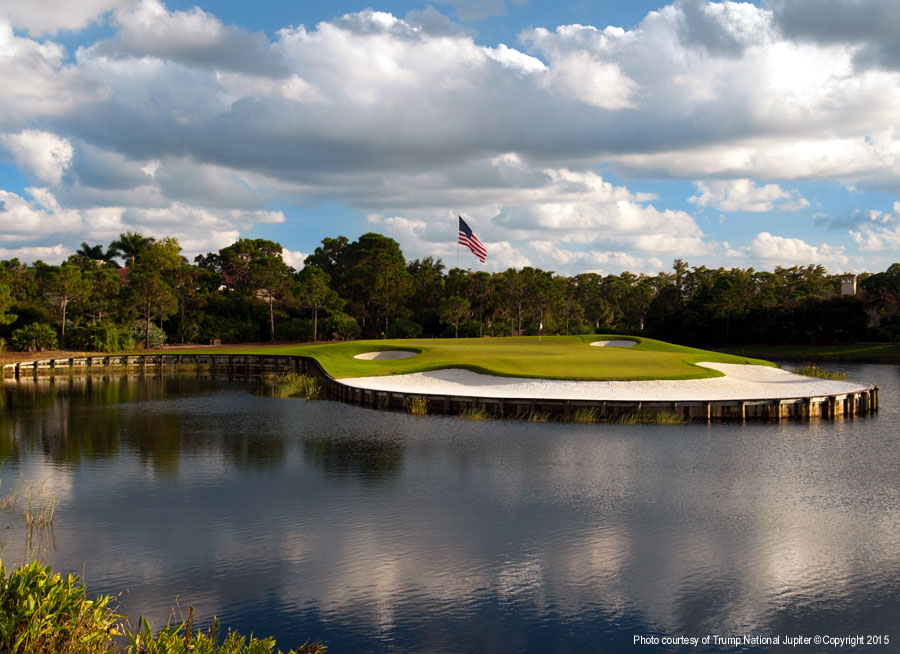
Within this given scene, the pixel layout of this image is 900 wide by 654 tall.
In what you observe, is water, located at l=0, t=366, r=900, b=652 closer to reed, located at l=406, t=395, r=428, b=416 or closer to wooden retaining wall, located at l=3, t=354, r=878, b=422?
wooden retaining wall, located at l=3, t=354, r=878, b=422

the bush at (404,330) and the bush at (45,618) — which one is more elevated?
the bush at (404,330)

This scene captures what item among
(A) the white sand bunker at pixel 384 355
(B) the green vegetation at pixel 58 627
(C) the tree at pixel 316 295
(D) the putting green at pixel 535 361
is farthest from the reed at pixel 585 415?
(C) the tree at pixel 316 295

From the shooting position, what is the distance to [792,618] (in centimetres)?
959

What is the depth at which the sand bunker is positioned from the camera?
2844cm

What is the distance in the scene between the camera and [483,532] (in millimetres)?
12805

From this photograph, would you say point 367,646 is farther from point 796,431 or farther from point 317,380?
point 317,380

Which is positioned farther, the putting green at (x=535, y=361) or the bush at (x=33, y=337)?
the bush at (x=33, y=337)

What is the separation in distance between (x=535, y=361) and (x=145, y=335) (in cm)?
3741

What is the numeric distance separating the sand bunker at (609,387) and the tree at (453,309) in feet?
104

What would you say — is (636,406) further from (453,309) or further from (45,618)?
(453,309)

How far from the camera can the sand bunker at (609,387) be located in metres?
28.4

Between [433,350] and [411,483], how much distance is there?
27439 millimetres

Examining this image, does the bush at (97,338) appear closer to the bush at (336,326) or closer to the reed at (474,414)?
the bush at (336,326)

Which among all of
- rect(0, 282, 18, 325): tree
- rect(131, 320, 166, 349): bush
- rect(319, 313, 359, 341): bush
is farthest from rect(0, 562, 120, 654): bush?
rect(319, 313, 359, 341): bush
